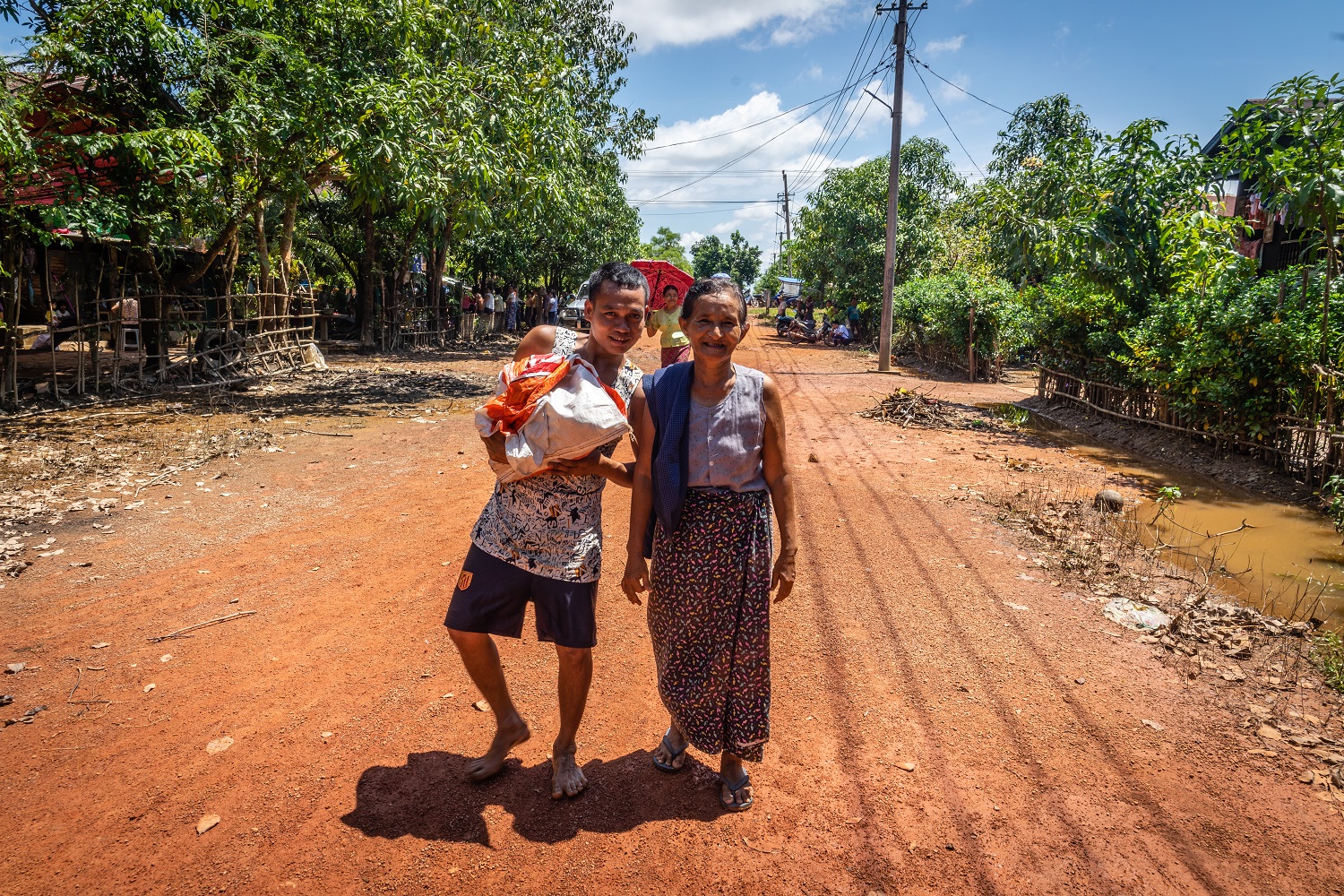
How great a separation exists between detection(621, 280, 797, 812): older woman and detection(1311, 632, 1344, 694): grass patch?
3.08m

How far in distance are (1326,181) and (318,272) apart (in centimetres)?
2531

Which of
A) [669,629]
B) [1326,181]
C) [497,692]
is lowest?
[497,692]

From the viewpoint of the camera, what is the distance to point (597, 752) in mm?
2984

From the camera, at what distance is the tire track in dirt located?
2.50 meters

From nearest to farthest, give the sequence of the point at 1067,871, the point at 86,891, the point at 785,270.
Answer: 1. the point at 86,891
2. the point at 1067,871
3. the point at 785,270

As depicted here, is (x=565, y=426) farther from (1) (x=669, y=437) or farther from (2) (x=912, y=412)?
(2) (x=912, y=412)

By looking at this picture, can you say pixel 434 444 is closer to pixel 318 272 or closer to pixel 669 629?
pixel 669 629

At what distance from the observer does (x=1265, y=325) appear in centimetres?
730

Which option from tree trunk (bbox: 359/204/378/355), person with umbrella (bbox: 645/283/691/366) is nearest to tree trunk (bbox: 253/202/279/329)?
tree trunk (bbox: 359/204/378/355)

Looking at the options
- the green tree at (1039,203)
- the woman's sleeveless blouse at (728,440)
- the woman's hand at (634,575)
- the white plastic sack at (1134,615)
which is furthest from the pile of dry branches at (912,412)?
the woman's hand at (634,575)

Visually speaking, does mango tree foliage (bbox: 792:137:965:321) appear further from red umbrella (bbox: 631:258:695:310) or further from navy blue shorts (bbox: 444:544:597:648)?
navy blue shorts (bbox: 444:544:597:648)

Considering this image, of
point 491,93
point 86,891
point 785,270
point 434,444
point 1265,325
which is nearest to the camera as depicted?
point 86,891

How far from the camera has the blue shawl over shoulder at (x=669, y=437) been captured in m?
2.50

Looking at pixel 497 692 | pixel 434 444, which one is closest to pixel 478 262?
pixel 434 444
